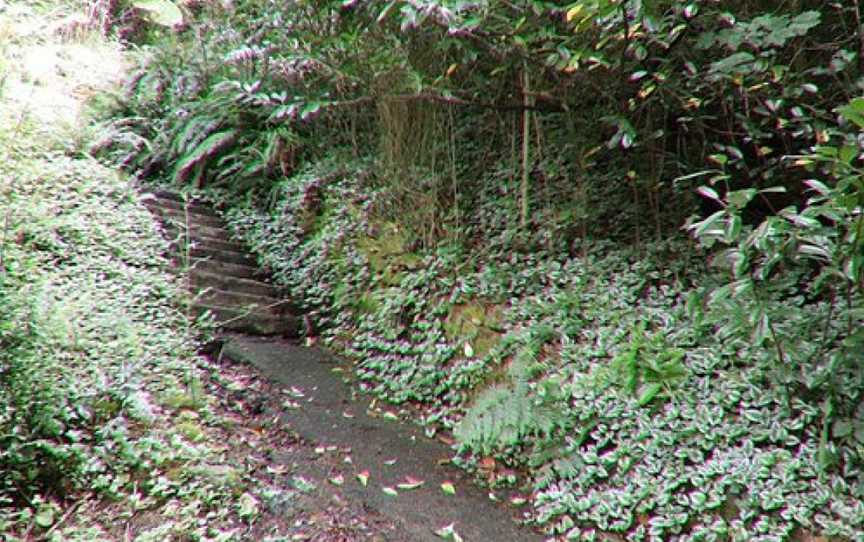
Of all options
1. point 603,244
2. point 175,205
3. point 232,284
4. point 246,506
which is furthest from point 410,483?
point 175,205

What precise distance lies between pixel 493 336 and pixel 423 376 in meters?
0.61

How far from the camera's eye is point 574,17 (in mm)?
2924

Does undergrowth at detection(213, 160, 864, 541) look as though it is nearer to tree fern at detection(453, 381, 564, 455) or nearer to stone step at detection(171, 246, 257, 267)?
tree fern at detection(453, 381, 564, 455)

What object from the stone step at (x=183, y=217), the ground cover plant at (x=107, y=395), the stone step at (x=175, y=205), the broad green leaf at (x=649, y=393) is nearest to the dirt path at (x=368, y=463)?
the ground cover plant at (x=107, y=395)

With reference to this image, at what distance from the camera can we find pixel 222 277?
211 inches

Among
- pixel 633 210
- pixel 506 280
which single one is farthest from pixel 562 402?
pixel 633 210

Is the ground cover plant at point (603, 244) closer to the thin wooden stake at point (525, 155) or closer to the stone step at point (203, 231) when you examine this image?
the thin wooden stake at point (525, 155)

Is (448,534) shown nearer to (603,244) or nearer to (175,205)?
(603,244)

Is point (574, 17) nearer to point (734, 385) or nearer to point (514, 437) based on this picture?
point (734, 385)

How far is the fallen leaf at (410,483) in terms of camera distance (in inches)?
127

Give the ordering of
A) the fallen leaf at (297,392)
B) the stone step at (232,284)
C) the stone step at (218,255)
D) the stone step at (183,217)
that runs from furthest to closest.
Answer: the stone step at (183,217) → the stone step at (218,255) → the stone step at (232,284) → the fallen leaf at (297,392)

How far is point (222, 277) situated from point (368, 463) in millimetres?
2747

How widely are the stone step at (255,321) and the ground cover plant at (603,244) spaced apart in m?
0.20

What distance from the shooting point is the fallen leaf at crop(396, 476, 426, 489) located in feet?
10.5
